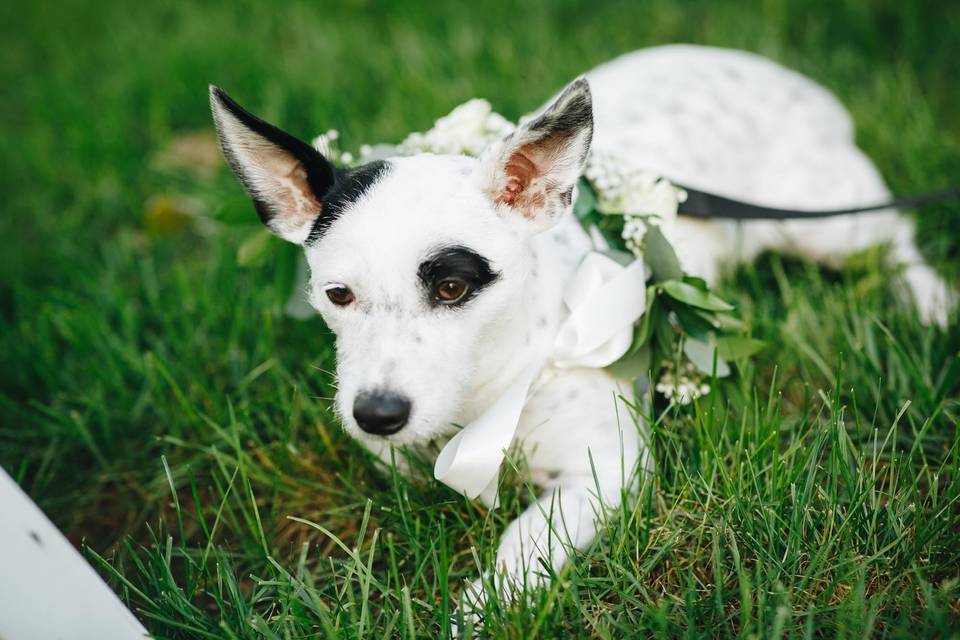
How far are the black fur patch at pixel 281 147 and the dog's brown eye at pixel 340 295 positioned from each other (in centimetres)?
35

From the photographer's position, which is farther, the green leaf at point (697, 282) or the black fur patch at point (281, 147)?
the green leaf at point (697, 282)

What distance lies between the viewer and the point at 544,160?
87.0 inches

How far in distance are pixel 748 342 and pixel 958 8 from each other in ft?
13.3

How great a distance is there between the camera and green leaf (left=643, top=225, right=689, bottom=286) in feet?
8.25

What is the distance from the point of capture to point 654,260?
2.54m

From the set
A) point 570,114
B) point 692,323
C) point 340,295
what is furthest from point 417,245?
point 692,323

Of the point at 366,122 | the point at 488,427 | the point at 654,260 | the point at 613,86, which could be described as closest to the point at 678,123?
the point at 613,86

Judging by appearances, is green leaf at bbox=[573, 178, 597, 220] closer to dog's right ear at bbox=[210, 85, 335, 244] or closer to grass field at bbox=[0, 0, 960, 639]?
grass field at bbox=[0, 0, 960, 639]

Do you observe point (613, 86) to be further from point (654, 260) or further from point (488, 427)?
point (488, 427)

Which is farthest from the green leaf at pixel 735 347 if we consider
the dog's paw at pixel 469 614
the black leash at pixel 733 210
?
the dog's paw at pixel 469 614

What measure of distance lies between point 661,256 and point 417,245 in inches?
36.2

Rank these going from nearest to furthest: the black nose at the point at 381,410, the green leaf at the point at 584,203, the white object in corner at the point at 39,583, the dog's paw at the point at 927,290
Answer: the white object in corner at the point at 39,583
the black nose at the point at 381,410
the green leaf at the point at 584,203
the dog's paw at the point at 927,290

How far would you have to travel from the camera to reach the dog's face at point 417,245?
1.99m

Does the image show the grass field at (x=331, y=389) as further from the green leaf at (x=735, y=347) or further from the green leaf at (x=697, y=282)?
the green leaf at (x=697, y=282)
